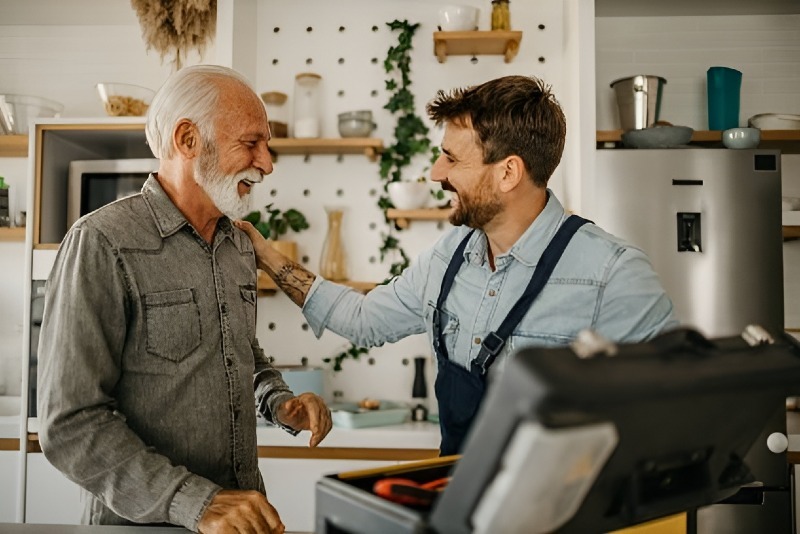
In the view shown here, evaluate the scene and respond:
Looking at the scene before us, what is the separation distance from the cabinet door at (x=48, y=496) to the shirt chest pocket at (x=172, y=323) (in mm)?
1881

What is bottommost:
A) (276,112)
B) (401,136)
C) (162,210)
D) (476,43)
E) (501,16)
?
(162,210)

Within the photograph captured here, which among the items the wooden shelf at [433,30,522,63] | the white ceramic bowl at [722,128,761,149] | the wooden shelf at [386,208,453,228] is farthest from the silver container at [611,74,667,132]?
the wooden shelf at [386,208,453,228]

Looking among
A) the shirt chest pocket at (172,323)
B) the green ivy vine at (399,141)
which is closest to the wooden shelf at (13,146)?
the green ivy vine at (399,141)

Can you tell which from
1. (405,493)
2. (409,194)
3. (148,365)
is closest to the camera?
(405,493)

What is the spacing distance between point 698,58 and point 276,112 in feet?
7.10

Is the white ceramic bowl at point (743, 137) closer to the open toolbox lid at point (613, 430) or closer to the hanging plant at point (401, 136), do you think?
the hanging plant at point (401, 136)

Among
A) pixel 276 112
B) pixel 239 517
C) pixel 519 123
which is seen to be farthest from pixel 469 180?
pixel 276 112

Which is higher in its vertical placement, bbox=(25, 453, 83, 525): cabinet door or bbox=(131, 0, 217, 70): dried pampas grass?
bbox=(131, 0, 217, 70): dried pampas grass

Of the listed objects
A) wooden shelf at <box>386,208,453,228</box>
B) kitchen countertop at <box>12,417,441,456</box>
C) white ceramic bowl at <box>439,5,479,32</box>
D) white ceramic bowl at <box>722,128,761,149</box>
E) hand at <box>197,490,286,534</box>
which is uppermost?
white ceramic bowl at <box>439,5,479,32</box>

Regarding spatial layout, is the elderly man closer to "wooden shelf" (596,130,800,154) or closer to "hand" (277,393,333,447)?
"hand" (277,393,333,447)

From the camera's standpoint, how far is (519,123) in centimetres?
174

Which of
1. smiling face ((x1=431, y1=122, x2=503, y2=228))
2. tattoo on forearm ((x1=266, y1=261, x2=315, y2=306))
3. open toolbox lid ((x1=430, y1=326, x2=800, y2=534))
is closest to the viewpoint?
open toolbox lid ((x1=430, y1=326, x2=800, y2=534))

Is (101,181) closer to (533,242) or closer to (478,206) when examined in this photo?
(478,206)

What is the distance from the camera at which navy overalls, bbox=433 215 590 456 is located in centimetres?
157
